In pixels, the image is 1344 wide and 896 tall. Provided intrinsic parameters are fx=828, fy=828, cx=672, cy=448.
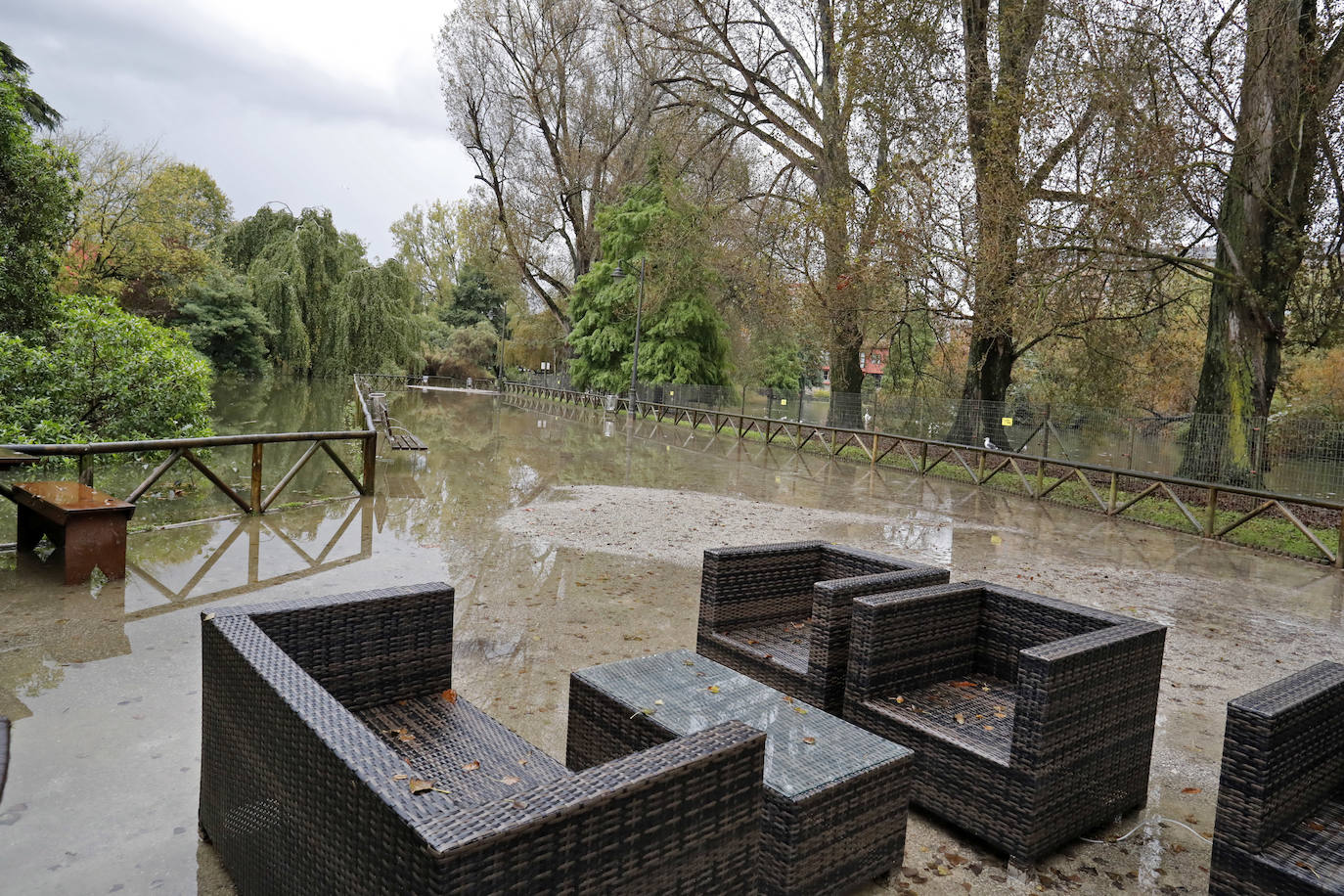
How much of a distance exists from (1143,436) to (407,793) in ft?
47.2

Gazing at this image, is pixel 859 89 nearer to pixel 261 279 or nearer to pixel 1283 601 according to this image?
pixel 1283 601

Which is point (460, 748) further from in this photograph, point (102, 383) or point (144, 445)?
point (102, 383)

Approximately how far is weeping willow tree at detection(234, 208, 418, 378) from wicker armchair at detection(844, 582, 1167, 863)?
31653mm

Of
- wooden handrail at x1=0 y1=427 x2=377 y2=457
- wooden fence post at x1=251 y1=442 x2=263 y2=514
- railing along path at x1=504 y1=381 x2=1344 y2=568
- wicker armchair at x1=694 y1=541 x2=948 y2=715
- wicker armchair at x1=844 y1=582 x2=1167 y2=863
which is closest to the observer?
wicker armchair at x1=844 y1=582 x2=1167 y2=863

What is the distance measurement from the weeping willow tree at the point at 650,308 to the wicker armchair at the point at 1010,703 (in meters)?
28.3

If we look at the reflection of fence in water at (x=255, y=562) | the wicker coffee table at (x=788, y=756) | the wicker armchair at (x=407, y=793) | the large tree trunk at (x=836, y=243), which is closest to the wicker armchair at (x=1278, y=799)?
the wicker coffee table at (x=788, y=756)

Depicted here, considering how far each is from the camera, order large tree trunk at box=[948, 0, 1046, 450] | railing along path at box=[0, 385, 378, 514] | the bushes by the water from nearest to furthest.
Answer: railing along path at box=[0, 385, 378, 514], the bushes by the water, large tree trunk at box=[948, 0, 1046, 450]

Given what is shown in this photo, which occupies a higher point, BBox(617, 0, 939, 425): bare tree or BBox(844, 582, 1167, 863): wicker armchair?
Answer: BBox(617, 0, 939, 425): bare tree

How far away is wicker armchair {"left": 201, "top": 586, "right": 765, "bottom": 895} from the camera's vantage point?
1610 mm

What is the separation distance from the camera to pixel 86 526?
18.7 ft

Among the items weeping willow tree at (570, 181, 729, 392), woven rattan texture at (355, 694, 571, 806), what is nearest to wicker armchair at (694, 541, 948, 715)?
woven rattan texture at (355, 694, 571, 806)

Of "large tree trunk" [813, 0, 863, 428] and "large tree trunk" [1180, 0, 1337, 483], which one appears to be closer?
"large tree trunk" [1180, 0, 1337, 483]

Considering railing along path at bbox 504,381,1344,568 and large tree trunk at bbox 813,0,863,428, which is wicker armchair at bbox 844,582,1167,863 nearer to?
railing along path at bbox 504,381,1344,568

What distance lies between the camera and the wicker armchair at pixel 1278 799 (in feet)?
7.93
